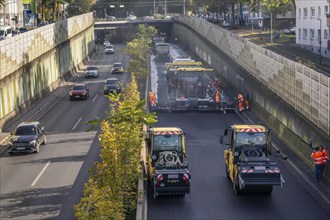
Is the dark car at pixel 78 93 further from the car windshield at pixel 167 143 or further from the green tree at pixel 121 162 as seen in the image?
the green tree at pixel 121 162

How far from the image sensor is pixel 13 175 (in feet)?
107

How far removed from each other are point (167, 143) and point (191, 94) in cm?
2678

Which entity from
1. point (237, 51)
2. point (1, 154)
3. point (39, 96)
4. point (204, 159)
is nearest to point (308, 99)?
point (204, 159)

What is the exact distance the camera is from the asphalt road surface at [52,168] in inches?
1060

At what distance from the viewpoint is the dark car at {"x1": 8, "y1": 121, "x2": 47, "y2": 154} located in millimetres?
37750

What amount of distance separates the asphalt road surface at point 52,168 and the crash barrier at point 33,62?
1.83 metres

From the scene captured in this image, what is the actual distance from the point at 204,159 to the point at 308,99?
21.2 ft

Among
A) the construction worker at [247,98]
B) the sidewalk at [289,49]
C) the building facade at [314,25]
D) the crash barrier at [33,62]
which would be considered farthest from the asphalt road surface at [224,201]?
the building facade at [314,25]

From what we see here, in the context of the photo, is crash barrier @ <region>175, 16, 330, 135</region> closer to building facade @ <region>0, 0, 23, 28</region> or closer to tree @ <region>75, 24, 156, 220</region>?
tree @ <region>75, 24, 156, 220</region>

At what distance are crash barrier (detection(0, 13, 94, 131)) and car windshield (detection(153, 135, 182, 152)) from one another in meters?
21.9

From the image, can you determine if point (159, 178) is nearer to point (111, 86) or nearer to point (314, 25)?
point (111, 86)

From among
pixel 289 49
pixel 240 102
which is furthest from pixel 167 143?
pixel 289 49

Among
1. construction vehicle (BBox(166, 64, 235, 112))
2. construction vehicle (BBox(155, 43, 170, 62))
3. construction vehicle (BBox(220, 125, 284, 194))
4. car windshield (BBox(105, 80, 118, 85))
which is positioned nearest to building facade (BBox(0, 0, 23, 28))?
construction vehicle (BBox(155, 43, 170, 62))

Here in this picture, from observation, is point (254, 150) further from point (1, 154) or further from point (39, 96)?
point (39, 96)
